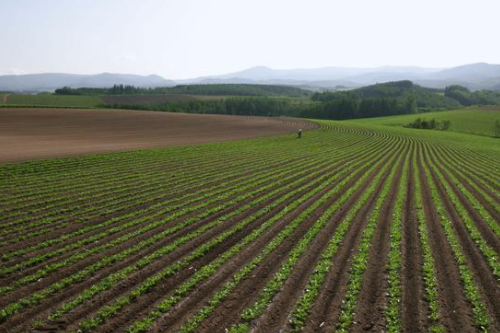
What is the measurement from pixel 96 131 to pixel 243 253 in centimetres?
4614

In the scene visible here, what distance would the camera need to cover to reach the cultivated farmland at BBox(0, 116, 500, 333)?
8.86m

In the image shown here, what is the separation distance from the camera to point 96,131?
170ft

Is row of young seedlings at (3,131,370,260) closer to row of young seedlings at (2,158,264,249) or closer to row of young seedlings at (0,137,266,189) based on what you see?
row of young seedlings at (2,158,264,249)

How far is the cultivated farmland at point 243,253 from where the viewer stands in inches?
349

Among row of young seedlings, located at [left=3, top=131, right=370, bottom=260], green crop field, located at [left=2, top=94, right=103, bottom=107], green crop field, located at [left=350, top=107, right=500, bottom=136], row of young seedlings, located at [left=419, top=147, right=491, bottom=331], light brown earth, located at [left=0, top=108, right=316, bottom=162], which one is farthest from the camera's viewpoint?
green crop field, located at [left=2, top=94, right=103, bottom=107]

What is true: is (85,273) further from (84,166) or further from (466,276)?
(84,166)

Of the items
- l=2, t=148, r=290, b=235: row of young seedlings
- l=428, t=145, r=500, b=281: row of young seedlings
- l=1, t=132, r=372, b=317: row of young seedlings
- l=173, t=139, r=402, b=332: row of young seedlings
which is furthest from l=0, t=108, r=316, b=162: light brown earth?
l=428, t=145, r=500, b=281: row of young seedlings

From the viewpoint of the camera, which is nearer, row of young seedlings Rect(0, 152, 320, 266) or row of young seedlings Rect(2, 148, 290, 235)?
row of young seedlings Rect(0, 152, 320, 266)

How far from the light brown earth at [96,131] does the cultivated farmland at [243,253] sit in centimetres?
1041

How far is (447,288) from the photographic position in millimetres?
10148

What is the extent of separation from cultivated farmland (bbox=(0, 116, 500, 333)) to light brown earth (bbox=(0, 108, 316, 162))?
10407mm

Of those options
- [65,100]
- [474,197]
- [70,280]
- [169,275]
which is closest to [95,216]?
[70,280]

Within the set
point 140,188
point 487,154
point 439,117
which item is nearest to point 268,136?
point 487,154

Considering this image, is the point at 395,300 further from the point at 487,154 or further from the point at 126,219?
the point at 487,154
